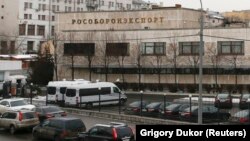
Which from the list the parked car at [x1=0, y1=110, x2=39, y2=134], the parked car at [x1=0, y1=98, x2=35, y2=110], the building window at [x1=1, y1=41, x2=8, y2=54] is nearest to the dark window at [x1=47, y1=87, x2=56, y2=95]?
the parked car at [x1=0, y1=98, x2=35, y2=110]

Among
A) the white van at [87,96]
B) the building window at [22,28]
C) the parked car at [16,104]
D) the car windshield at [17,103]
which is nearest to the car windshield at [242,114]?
the white van at [87,96]

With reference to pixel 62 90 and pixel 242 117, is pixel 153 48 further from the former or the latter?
pixel 242 117

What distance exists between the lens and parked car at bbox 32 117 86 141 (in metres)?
25.3

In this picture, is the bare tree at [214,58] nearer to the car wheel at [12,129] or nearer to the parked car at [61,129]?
the car wheel at [12,129]

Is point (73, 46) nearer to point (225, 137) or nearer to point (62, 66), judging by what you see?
point (62, 66)

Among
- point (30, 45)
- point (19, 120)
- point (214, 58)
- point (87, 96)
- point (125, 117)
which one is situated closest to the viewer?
point (19, 120)

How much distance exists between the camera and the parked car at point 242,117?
27.9 metres

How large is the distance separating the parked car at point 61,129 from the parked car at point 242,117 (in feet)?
30.1

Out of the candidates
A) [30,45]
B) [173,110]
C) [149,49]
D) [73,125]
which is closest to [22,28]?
[30,45]

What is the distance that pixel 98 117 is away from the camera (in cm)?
3600

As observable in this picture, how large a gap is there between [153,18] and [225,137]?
62.2 m

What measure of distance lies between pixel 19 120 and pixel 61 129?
504 centimetres

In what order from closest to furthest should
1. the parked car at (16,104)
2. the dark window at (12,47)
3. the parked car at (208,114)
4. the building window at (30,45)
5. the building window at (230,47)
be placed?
the parked car at (208,114) < the parked car at (16,104) < the building window at (230,47) < the dark window at (12,47) < the building window at (30,45)

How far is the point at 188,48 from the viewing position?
223ft
